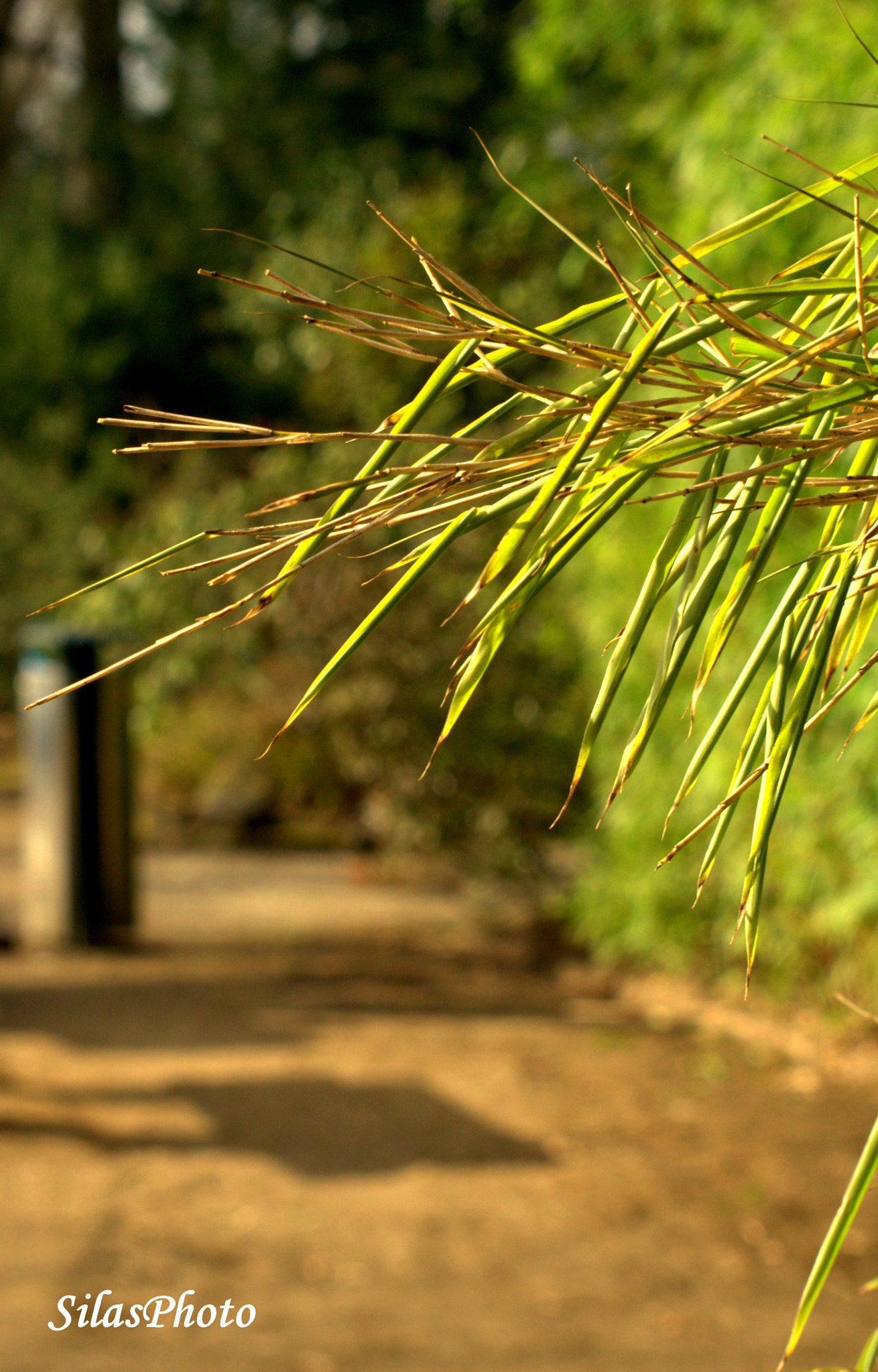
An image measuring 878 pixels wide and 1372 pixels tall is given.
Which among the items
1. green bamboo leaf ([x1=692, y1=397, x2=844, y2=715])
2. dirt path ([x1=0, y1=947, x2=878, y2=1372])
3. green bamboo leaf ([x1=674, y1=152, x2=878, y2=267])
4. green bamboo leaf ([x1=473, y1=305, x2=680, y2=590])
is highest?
green bamboo leaf ([x1=674, y1=152, x2=878, y2=267])

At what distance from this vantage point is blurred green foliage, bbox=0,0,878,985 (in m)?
5.61

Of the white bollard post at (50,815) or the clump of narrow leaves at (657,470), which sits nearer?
the clump of narrow leaves at (657,470)

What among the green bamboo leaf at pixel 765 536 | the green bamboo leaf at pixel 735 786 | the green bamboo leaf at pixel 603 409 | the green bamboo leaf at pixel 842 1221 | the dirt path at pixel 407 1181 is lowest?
the dirt path at pixel 407 1181

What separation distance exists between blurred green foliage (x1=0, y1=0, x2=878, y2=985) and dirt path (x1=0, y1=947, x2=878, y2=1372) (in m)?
1.00

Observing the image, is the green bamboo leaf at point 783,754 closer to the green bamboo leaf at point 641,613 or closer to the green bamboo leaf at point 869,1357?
the green bamboo leaf at point 641,613

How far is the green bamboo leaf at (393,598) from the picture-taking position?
0.81 meters

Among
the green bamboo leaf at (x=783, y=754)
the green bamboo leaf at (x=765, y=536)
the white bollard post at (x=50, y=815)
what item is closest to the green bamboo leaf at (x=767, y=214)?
the green bamboo leaf at (x=765, y=536)

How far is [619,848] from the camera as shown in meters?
6.66

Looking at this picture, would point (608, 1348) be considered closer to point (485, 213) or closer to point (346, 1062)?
point (346, 1062)

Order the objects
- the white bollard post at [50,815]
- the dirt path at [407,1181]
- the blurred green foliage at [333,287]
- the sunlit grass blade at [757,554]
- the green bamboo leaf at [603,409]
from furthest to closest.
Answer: the white bollard post at [50,815]
the blurred green foliage at [333,287]
the dirt path at [407,1181]
the sunlit grass blade at [757,554]
the green bamboo leaf at [603,409]

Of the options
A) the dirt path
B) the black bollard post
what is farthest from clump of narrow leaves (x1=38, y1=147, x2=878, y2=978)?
the black bollard post

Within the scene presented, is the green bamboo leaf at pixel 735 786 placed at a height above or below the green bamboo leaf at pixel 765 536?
below

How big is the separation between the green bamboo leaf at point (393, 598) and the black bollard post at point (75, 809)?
6.14 m

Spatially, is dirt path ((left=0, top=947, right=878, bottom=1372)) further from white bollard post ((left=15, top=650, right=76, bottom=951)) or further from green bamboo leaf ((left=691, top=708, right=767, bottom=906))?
green bamboo leaf ((left=691, top=708, right=767, bottom=906))
